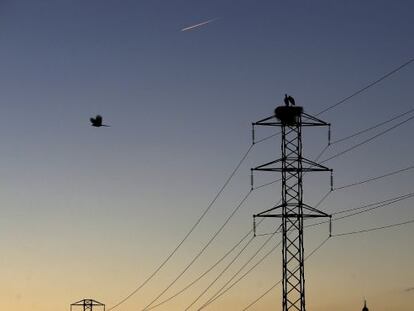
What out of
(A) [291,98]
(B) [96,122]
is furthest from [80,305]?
(A) [291,98]

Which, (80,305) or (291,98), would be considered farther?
(80,305)

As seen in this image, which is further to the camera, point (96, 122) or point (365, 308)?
point (365, 308)

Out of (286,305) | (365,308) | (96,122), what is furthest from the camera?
(365,308)

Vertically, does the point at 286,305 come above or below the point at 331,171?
below

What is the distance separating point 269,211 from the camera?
89.6 metres

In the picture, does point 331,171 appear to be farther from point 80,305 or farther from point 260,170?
point 80,305

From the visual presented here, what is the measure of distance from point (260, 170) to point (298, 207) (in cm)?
369

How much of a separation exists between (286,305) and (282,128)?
507 inches

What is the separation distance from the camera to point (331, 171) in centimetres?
9019

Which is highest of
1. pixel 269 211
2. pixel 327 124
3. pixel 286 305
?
pixel 327 124

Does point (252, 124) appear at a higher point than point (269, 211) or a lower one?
higher

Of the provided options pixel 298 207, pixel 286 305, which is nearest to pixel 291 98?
pixel 298 207

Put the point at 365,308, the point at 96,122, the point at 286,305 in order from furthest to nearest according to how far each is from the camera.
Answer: the point at 365,308 < the point at 96,122 < the point at 286,305

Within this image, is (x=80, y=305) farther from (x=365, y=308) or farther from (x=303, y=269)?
(x=303, y=269)
